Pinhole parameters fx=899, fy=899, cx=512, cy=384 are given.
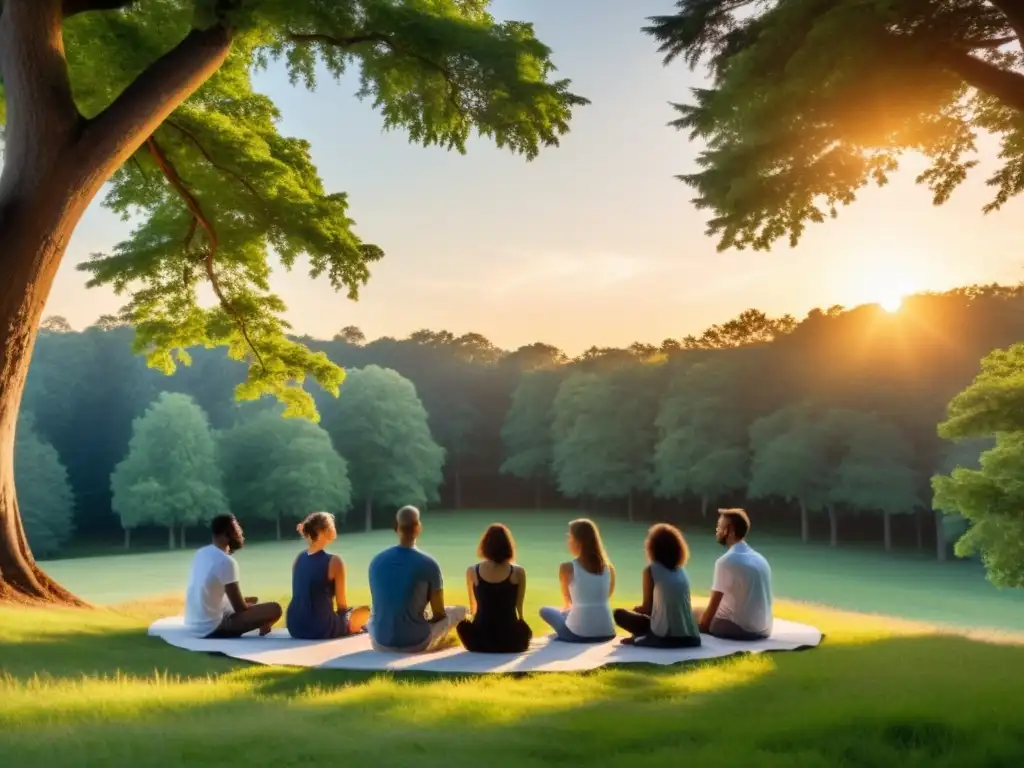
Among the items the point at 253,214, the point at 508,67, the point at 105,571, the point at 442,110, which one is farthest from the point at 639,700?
the point at 105,571

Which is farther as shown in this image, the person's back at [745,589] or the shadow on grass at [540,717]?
the person's back at [745,589]

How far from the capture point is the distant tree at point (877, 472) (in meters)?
41.0

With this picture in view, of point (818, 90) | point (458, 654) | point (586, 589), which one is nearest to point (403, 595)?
point (458, 654)

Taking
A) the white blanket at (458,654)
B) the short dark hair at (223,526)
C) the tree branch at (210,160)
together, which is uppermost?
the tree branch at (210,160)

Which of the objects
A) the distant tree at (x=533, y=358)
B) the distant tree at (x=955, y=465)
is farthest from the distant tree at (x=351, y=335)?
the distant tree at (x=955, y=465)

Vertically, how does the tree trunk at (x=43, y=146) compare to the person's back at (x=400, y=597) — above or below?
above

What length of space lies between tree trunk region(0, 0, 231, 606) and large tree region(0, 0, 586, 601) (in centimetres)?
2

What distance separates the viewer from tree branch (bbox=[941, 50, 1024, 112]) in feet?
24.5

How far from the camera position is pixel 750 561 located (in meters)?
8.89

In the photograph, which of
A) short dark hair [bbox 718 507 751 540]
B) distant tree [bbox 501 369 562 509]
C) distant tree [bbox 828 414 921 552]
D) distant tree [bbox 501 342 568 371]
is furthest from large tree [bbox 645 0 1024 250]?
distant tree [bbox 501 342 568 371]

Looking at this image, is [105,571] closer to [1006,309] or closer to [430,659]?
[430,659]

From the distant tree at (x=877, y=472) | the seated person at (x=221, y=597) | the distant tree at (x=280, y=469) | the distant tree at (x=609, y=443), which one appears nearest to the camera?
the seated person at (x=221, y=597)

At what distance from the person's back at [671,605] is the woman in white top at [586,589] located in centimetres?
44

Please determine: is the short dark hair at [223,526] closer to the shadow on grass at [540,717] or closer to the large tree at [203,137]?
the shadow on grass at [540,717]
